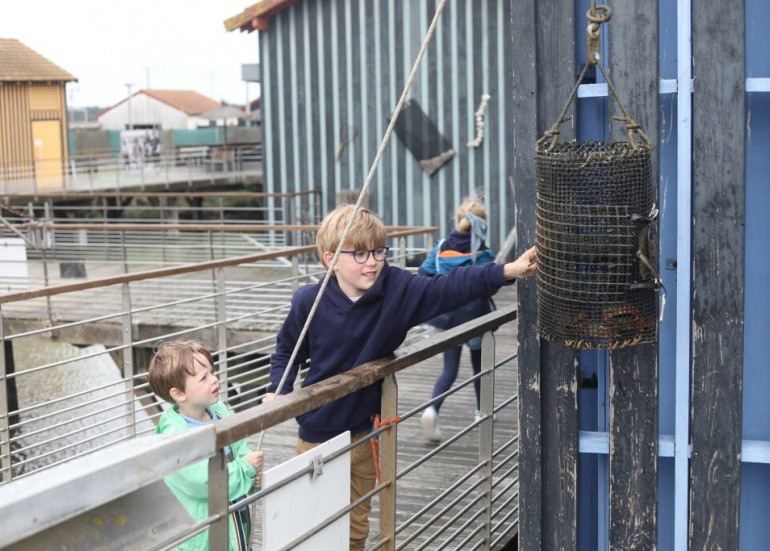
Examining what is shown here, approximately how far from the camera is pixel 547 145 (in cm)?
289

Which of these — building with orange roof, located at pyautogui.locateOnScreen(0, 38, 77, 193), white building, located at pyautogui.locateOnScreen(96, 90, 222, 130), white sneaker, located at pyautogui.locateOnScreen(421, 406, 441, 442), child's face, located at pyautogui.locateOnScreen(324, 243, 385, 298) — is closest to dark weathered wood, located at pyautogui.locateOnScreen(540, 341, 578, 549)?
child's face, located at pyautogui.locateOnScreen(324, 243, 385, 298)

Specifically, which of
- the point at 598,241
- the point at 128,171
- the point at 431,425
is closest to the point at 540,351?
the point at 598,241

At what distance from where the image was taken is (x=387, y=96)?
1384cm

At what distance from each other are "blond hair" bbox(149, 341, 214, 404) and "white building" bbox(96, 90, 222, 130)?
68693 mm

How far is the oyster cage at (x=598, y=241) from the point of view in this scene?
2.72 metres

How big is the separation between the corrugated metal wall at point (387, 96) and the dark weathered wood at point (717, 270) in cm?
1021

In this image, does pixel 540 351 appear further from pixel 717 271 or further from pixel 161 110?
pixel 161 110

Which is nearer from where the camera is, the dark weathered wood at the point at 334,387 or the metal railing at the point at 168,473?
the metal railing at the point at 168,473

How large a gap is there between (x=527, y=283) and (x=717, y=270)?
533 millimetres

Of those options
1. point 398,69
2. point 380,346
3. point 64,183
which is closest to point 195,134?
point 64,183

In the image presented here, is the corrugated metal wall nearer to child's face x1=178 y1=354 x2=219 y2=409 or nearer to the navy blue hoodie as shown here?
the navy blue hoodie

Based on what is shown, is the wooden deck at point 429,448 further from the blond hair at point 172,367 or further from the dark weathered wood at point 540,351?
the blond hair at point 172,367

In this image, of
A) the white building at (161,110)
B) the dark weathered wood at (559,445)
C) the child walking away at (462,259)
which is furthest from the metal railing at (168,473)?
the white building at (161,110)

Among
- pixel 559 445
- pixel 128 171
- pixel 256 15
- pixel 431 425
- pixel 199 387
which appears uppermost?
pixel 256 15
